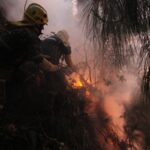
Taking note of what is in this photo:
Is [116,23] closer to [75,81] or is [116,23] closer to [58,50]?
[75,81]

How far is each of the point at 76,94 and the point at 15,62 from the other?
1.44m

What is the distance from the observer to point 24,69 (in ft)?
16.3

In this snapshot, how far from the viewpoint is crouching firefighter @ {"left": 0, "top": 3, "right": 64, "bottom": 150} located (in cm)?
443

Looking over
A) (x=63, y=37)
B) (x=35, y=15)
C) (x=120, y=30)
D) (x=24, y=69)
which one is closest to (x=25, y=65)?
(x=24, y=69)

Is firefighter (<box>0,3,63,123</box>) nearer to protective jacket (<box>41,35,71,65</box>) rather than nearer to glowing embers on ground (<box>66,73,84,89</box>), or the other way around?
glowing embers on ground (<box>66,73,84,89</box>)

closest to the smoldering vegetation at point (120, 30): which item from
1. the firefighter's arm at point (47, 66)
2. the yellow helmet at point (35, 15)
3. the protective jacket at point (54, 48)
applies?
the firefighter's arm at point (47, 66)

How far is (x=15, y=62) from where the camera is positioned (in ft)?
14.8

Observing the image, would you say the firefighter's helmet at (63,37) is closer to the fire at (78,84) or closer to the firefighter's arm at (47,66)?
the fire at (78,84)

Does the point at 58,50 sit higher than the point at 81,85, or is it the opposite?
the point at 58,50

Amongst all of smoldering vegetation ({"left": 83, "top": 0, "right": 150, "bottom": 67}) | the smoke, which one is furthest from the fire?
smoldering vegetation ({"left": 83, "top": 0, "right": 150, "bottom": 67})

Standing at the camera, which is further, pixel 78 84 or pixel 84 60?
→ pixel 84 60

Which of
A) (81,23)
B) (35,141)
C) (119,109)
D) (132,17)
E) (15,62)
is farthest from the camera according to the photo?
(119,109)

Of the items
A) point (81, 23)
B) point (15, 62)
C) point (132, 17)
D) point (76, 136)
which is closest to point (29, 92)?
point (15, 62)

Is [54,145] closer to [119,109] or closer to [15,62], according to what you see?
[15,62]
